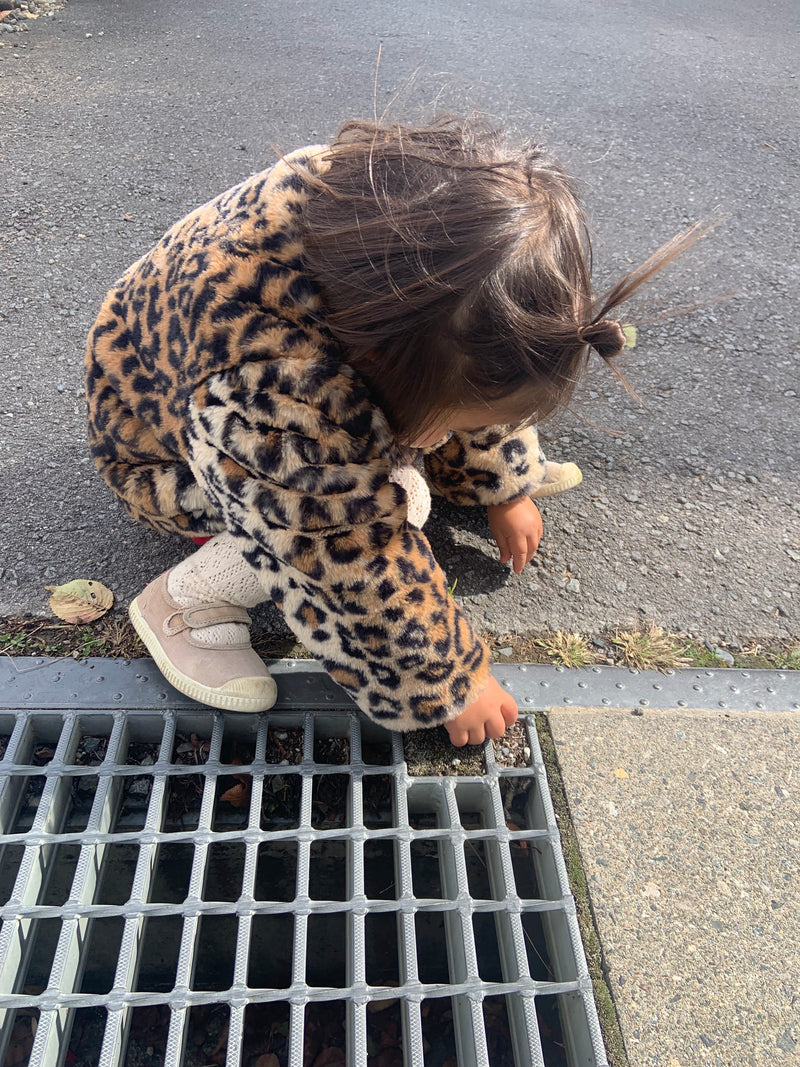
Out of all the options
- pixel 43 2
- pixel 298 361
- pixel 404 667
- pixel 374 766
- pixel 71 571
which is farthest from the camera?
pixel 43 2

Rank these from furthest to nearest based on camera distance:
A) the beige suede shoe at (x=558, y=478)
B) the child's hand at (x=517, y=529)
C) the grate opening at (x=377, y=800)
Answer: the beige suede shoe at (x=558, y=478) < the child's hand at (x=517, y=529) < the grate opening at (x=377, y=800)

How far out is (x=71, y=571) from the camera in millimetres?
1687

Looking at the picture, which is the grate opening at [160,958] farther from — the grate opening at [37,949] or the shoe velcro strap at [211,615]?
the shoe velcro strap at [211,615]

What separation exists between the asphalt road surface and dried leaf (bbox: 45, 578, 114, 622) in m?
0.03

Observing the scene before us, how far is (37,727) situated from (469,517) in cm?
107

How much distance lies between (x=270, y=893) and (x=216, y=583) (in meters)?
0.64

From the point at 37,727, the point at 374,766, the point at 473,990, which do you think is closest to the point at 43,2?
the point at 37,727

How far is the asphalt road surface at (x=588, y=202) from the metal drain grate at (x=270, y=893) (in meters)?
0.41

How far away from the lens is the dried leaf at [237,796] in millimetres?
1470

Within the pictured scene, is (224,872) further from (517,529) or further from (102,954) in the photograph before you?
(517,529)

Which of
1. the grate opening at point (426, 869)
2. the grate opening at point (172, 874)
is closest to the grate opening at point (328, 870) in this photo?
the grate opening at point (426, 869)

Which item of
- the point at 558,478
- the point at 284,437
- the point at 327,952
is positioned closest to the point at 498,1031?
the point at 327,952

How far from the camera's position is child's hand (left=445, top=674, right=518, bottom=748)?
1375 millimetres

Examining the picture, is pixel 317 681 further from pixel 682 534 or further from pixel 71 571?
pixel 682 534
